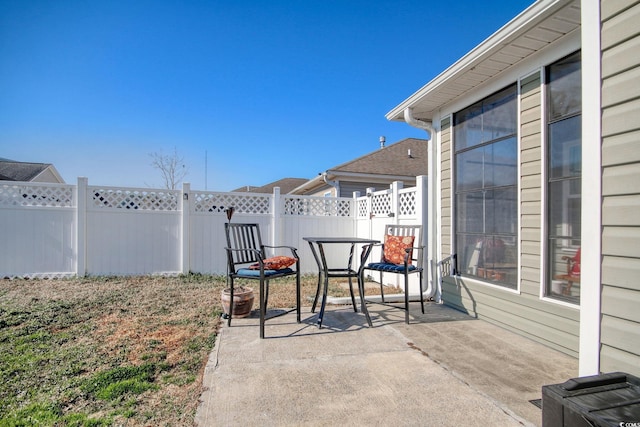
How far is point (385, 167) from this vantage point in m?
9.20

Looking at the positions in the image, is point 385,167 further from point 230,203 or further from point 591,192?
point 591,192

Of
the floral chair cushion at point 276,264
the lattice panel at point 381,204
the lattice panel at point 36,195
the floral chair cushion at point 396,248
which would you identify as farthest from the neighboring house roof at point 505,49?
the lattice panel at point 36,195

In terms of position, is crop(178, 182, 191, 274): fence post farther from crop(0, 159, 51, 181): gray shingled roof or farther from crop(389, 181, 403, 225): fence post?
crop(0, 159, 51, 181): gray shingled roof

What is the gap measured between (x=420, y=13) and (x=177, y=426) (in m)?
7.23

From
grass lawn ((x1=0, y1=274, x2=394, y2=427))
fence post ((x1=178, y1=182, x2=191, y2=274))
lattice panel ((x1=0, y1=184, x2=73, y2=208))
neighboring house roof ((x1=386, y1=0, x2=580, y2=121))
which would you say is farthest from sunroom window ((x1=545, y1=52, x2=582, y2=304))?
lattice panel ((x1=0, y1=184, x2=73, y2=208))

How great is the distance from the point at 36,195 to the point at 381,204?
19.2 ft

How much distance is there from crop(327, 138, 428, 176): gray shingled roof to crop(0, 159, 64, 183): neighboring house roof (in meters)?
11.4

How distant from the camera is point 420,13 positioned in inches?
245

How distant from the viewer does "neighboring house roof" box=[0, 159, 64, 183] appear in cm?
1158

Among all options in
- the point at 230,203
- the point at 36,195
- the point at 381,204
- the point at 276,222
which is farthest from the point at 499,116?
the point at 36,195

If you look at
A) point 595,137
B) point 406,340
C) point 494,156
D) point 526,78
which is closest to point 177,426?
point 406,340

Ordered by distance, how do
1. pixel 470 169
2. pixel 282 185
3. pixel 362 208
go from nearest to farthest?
pixel 470 169 < pixel 362 208 < pixel 282 185

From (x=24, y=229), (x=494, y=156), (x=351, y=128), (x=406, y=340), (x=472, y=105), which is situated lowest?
(x=406, y=340)

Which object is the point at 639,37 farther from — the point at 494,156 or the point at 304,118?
the point at 304,118
